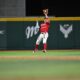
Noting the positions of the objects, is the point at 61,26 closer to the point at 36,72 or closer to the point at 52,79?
the point at 36,72

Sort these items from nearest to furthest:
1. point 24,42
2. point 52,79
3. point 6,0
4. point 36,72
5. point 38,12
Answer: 1. point 52,79
2. point 36,72
3. point 24,42
4. point 6,0
5. point 38,12

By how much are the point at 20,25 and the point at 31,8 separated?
9.13m

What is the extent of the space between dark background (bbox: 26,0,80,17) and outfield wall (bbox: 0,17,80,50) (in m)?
8.83

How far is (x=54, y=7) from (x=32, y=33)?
9552 mm

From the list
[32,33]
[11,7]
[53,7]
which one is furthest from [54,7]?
[32,33]

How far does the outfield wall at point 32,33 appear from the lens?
19.7 m

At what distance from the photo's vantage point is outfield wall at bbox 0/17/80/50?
64.5 ft

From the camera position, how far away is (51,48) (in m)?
19.7

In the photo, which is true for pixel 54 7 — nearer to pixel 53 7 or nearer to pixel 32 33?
pixel 53 7

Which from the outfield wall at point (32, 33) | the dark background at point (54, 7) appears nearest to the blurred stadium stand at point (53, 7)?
the dark background at point (54, 7)

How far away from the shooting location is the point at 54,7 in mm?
29062

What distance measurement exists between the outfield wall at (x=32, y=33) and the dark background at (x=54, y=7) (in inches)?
348

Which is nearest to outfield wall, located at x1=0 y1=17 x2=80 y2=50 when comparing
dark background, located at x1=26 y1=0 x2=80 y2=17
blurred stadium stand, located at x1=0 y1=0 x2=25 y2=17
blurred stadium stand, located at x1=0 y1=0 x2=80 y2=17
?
blurred stadium stand, located at x1=0 y1=0 x2=25 y2=17

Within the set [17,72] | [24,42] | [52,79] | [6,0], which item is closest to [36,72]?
[17,72]
